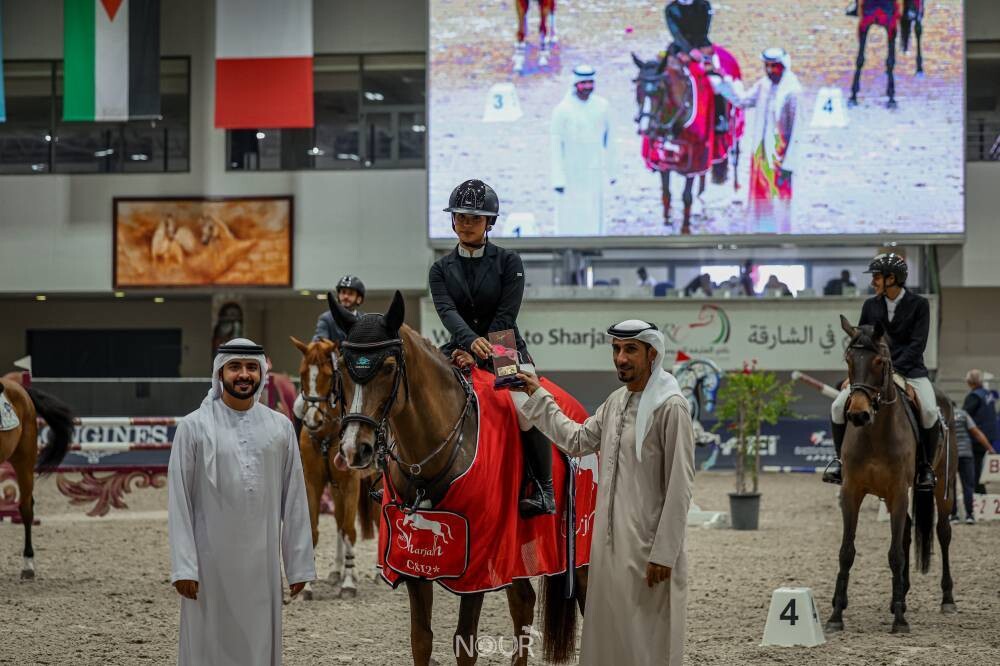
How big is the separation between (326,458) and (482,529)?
155 inches

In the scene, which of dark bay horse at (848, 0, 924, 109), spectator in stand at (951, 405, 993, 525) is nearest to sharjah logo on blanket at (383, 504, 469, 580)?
spectator in stand at (951, 405, 993, 525)

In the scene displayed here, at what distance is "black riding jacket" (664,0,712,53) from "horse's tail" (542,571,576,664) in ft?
59.3

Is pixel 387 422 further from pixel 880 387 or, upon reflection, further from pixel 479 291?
pixel 880 387

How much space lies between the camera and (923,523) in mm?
9461

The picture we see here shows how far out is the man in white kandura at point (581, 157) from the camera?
2295cm

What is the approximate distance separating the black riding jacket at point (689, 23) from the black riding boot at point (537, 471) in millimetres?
18108

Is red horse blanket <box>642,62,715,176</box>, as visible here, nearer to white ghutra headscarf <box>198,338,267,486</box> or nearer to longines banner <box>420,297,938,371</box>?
longines banner <box>420,297,938,371</box>

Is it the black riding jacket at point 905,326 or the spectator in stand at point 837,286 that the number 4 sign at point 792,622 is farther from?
the spectator in stand at point 837,286

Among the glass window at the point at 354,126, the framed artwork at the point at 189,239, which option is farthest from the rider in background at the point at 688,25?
the framed artwork at the point at 189,239

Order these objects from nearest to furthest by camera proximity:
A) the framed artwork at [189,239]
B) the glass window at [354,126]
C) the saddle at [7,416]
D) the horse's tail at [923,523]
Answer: the horse's tail at [923,523]
the saddle at [7,416]
the framed artwork at [189,239]
the glass window at [354,126]

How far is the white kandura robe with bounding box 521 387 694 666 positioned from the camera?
16.2ft

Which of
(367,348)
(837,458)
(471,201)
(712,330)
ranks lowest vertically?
(837,458)

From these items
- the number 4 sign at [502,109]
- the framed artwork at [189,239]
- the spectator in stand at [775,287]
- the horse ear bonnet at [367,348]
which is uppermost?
the number 4 sign at [502,109]

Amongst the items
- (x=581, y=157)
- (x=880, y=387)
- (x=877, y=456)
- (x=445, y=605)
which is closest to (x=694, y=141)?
(x=581, y=157)
